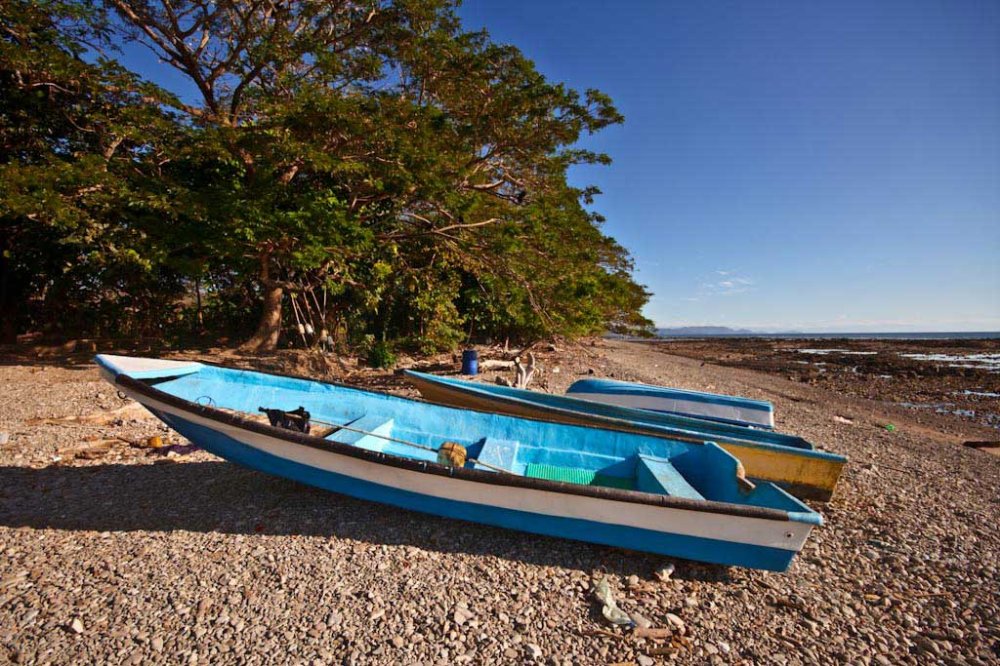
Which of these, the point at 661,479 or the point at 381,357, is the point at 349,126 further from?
the point at 661,479

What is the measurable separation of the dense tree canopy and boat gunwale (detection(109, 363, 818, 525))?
560cm

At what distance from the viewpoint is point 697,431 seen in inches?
222

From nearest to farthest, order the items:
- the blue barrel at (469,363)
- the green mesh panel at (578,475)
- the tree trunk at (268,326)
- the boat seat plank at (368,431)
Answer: the boat seat plank at (368,431)
the green mesh panel at (578,475)
the tree trunk at (268,326)
the blue barrel at (469,363)

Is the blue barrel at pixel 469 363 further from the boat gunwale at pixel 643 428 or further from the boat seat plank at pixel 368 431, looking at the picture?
the boat seat plank at pixel 368 431

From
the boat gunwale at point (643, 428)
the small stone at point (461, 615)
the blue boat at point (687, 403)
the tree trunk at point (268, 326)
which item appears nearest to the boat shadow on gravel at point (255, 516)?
the small stone at point (461, 615)

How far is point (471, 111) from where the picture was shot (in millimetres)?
11555

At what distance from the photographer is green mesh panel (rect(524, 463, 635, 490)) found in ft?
14.8

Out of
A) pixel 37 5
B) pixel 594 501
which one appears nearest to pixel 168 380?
pixel 594 501

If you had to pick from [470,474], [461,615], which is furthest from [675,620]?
[470,474]

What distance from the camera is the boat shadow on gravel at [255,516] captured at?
3480 millimetres

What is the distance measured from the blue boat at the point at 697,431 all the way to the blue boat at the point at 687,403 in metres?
1.50

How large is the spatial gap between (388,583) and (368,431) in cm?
171

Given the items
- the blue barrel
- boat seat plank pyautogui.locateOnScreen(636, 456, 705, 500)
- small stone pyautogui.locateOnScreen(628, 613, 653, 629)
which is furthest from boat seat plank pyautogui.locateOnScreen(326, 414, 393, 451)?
the blue barrel

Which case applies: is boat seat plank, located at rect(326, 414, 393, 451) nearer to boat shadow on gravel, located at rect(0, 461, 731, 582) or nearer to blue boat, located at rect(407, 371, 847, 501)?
boat shadow on gravel, located at rect(0, 461, 731, 582)
